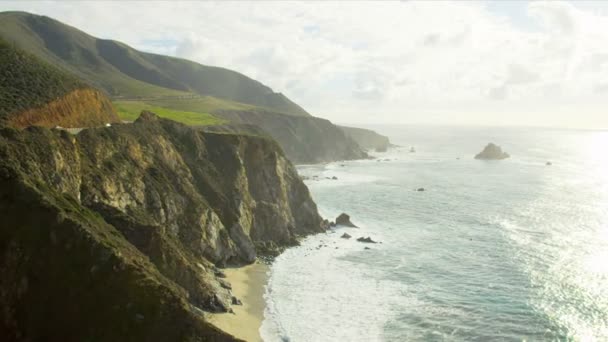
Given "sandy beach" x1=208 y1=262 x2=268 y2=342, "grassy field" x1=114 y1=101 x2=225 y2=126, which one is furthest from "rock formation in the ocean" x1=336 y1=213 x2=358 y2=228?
"grassy field" x1=114 y1=101 x2=225 y2=126

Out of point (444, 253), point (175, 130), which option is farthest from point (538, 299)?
point (175, 130)

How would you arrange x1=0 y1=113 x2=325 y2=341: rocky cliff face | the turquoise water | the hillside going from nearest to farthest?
x1=0 y1=113 x2=325 y2=341: rocky cliff face
the turquoise water
the hillside

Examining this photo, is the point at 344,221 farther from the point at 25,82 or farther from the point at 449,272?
the point at 25,82

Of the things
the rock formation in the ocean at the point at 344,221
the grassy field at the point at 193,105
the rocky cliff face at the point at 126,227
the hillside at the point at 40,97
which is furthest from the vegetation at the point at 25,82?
the grassy field at the point at 193,105

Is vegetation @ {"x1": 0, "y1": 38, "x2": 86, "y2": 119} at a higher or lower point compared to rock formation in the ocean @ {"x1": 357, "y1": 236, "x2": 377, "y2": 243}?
higher

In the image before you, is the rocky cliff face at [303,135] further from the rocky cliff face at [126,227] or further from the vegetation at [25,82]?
the vegetation at [25,82]

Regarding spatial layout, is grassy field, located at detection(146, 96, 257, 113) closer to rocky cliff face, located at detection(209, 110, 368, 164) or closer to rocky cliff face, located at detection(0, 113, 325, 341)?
rocky cliff face, located at detection(209, 110, 368, 164)

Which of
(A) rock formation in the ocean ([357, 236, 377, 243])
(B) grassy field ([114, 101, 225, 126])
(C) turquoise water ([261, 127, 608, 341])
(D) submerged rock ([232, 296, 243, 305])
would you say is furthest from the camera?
(B) grassy field ([114, 101, 225, 126])

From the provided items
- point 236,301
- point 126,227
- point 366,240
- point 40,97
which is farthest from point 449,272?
point 40,97

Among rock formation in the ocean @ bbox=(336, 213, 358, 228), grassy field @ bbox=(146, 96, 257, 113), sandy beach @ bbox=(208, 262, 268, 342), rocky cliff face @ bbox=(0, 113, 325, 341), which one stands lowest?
sandy beach @ bbox=(208, 262, 268, 342)
